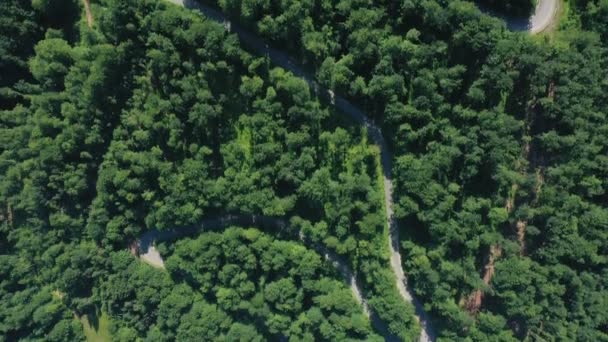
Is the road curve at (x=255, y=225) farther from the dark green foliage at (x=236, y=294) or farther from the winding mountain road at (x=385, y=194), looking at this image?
the dark green foliage at (x=236, y=294)

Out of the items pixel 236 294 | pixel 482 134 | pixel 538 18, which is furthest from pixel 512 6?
pixel 236 294

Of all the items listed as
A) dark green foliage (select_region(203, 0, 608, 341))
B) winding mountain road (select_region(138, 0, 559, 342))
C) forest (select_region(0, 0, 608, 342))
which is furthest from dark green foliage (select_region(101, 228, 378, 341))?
dark green foliage (select_region(203, 0, 608, 341))

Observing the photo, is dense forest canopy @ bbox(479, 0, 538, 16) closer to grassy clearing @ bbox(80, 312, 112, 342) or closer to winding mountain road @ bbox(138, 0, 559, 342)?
winding mountain road @ bbox(138, 0, 559, 342)

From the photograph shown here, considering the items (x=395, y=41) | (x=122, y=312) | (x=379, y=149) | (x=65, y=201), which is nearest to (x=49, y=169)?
(x=65, y=201)

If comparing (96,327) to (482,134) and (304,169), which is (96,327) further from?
(482,134)

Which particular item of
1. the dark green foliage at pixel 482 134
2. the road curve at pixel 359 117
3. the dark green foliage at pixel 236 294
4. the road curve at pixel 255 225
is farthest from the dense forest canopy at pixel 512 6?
the dark green foliage at pixel 236 294

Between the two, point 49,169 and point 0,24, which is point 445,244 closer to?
point 49,169
